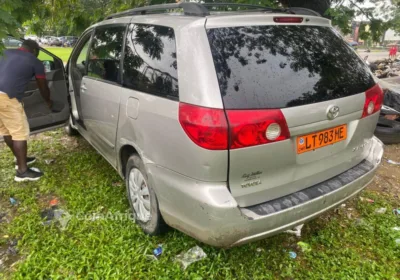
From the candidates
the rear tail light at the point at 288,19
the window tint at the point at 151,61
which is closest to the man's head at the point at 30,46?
the window tint at the point at 151,61

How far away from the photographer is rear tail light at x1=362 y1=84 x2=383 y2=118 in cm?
235

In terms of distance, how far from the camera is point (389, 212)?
3.13m

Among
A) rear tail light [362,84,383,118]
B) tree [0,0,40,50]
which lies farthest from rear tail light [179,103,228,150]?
tree [0,0,40,50]

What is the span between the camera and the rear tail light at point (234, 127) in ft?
5.93

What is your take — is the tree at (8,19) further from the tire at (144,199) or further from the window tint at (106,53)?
the tire at (144,199)

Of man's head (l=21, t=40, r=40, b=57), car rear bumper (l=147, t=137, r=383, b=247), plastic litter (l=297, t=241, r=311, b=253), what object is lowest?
plastic litter (l=297, t=241, r=311, b=253)

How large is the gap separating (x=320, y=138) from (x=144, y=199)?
4.78ft

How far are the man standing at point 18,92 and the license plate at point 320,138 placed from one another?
306cm

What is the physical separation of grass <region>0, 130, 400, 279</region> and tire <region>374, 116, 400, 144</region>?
1.72 metres

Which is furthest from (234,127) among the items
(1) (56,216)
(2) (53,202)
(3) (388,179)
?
(3) (388,179)

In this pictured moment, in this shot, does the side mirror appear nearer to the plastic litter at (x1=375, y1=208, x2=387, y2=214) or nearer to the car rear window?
the car rear window

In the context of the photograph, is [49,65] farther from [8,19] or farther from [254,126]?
[254,126]

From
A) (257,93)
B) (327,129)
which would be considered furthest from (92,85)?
(327,129)

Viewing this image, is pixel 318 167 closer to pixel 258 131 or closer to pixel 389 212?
pixel 258 131
